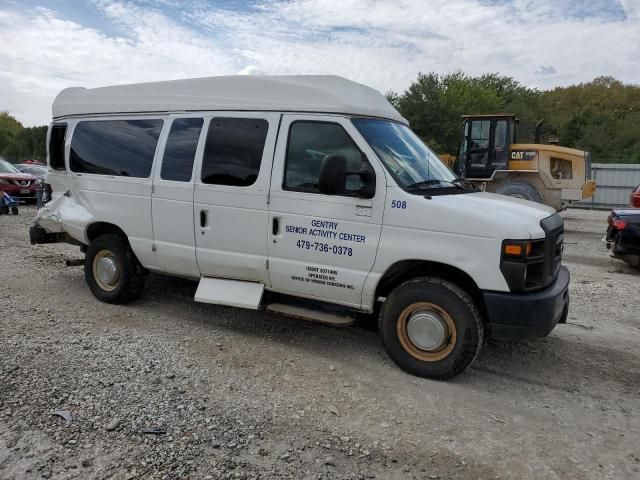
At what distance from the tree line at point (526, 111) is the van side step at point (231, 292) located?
27941mm

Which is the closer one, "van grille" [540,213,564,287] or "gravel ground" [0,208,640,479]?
"gravel ground" [0,208,640,479]

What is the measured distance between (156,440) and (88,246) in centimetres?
374

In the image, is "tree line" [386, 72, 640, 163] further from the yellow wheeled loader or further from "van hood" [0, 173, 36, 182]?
"van hood" [0, 173, 36, 182]

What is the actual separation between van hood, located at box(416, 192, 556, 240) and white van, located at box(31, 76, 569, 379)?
1cm

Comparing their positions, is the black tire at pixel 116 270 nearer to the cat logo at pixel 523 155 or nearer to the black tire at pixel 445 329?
the black tire at pixel 445 329

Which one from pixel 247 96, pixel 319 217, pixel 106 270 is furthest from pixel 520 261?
pixel 106 270

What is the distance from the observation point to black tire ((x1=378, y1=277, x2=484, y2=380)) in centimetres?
416

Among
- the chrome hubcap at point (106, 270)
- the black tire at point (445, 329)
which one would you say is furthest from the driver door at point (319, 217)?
the chrome hubcap at point (106, 270)

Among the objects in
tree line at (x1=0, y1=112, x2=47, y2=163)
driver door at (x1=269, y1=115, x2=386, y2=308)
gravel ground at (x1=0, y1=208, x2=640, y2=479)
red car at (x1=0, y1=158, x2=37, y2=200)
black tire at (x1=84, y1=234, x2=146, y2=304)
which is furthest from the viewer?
tree line at (x1=0, y1=112, x2=47, y2=163)

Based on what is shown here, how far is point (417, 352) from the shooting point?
14.5ft

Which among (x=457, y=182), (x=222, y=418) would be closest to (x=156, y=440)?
(x=222, y=418)

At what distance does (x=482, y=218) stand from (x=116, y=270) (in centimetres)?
427

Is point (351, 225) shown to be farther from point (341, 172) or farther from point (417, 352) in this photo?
point (417, 352)

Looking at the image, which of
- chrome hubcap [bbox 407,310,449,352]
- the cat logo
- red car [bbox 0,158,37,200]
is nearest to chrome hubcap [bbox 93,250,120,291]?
chrome hubcap [bbox 407,310,449,352]
